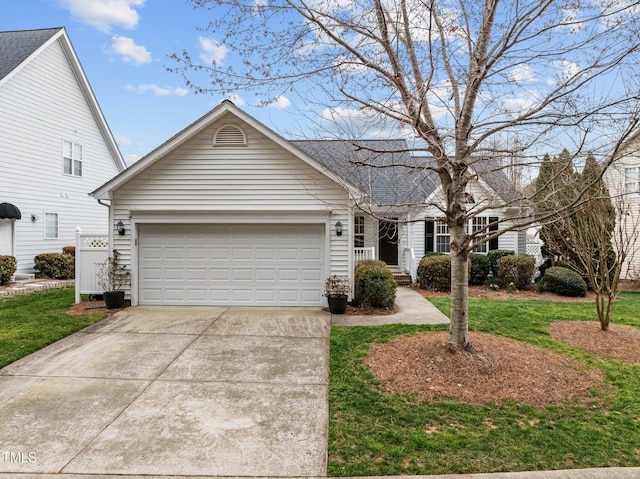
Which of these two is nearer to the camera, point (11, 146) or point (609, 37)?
point (609, 37)

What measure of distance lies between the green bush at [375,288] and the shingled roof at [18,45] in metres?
13.8

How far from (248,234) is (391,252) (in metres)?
7.79

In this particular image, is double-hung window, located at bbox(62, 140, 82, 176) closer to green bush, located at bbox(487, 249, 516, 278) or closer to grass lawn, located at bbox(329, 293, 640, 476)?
grass lawn, located at bbox(329, 293, 640, 476)

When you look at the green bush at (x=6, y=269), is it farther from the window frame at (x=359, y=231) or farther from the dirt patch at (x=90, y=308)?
the window frame at (x=359, y=231)

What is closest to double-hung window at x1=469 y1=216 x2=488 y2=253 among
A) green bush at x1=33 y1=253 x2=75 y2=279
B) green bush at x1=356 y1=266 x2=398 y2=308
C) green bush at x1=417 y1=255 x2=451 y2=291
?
green bush at x1=417 y1=255 x2=451 y2=291

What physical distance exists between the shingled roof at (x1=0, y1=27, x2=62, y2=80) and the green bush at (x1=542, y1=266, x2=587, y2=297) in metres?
19.4

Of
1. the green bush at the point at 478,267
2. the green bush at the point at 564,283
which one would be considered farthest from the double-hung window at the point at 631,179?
the green bush at the point at 478,267

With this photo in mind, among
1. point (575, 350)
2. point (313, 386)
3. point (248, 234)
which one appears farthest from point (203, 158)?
point (575, 350)

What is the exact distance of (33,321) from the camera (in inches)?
324

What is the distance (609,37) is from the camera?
4895mm

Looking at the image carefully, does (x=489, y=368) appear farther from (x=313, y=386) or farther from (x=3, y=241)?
(x=3, y=241)

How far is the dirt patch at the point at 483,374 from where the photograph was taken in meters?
4.73

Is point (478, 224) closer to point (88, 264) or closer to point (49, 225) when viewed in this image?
point (88, 264)

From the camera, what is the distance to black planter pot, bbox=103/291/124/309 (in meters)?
9.37
